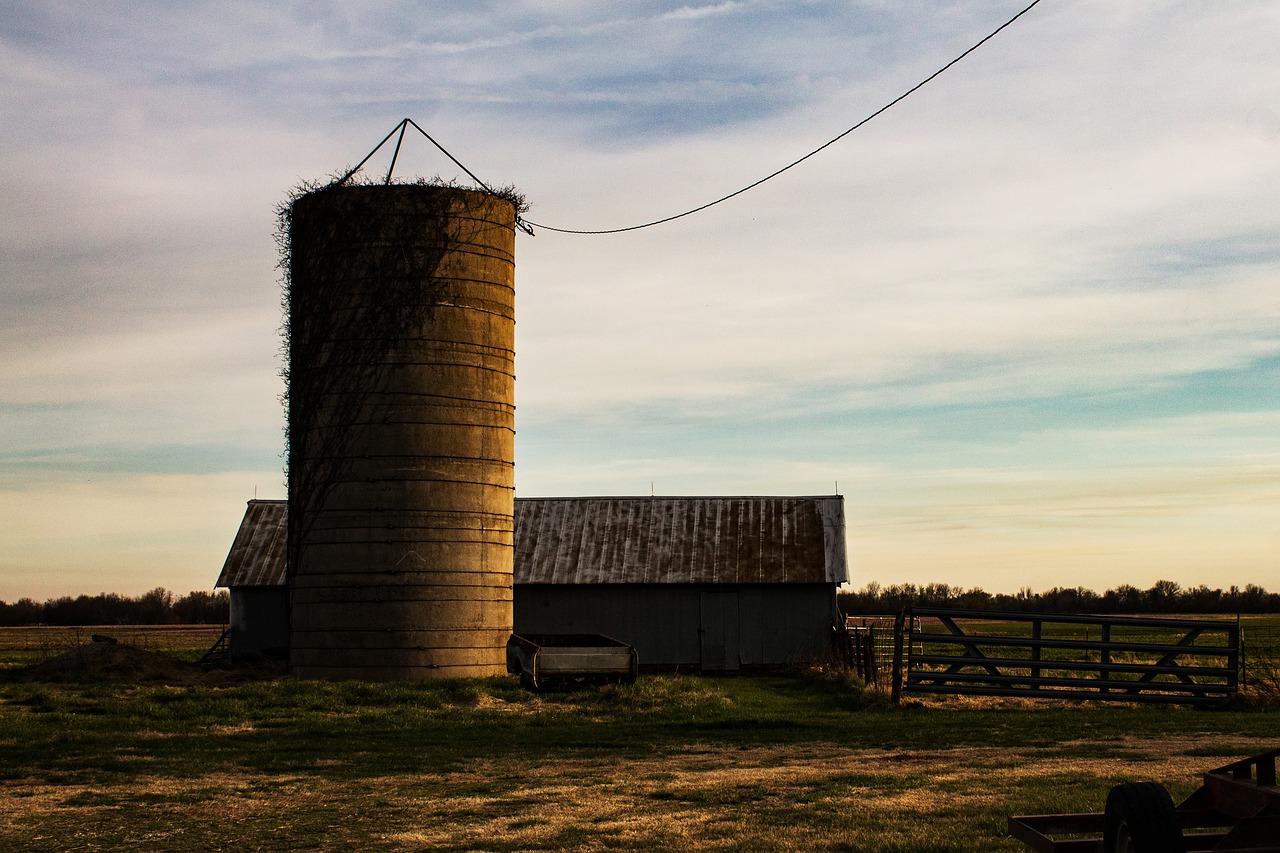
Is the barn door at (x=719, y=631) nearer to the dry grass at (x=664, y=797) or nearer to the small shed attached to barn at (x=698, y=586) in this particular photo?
the small shed attached to barn at (x=698, y=586)

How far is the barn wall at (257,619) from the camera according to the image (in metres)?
32.4

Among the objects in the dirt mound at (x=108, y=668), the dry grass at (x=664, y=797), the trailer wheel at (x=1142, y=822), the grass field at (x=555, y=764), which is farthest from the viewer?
the dirt mound at (x=108, y=668)

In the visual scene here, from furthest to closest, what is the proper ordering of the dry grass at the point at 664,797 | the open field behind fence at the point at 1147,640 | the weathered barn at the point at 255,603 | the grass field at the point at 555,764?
the weathered barn at the point at 255,603 < the open field behind fence at the point at 1147,640 < the grass field at the point at 555,764 < the dry grass at the point at 664,797

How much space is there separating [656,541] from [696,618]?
2765 millimetres

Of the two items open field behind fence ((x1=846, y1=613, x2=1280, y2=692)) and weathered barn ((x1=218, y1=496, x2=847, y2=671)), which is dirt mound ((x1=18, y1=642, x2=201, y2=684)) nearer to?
weathered barn ((x1=218, y1=496, x2=847, y2=671))

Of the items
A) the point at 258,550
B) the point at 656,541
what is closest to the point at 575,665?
the point at 656,541

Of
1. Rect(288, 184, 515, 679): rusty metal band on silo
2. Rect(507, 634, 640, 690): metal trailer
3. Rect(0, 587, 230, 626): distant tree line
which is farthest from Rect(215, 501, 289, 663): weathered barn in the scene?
Rect(0, 587, 230, 626): distant tree line

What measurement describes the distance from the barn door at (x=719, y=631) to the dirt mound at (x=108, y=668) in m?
13.0

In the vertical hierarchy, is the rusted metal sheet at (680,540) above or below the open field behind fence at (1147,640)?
above

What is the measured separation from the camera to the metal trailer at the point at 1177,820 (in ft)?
21.0

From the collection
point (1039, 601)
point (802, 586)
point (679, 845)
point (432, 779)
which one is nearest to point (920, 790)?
point (679, 845)

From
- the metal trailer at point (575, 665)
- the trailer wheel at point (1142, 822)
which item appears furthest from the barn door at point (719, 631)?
the trailer wheel at point (1142, 822)

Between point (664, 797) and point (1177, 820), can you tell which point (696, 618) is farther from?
point (1177, 820)

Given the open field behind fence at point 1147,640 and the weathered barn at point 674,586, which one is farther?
the weathered barn at point 674,586
